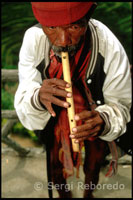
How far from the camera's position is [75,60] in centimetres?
81

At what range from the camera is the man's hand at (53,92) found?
72 centimetres

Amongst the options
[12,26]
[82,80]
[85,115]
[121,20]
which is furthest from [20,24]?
[85,115]

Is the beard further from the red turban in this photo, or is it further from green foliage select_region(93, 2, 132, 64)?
green foliage select_region(93, 2, 132, 64)

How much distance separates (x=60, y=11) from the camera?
654 millimetres

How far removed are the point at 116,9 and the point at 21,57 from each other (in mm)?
612

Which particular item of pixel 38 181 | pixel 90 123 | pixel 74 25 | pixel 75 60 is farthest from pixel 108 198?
pixel 74 25

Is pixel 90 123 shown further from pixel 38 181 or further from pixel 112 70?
pixel 38 181

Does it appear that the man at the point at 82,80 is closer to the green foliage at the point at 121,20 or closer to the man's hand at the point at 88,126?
the man's hand at the point at 88,126

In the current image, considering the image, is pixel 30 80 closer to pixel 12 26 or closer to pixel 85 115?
pixel 85 115

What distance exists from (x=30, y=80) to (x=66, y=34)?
0.20 m

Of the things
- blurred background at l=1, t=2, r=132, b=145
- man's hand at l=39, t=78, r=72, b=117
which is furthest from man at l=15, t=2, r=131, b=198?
blurred background at l=1, t=2, r=132, b=145

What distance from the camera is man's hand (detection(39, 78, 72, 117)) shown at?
0.72 meters

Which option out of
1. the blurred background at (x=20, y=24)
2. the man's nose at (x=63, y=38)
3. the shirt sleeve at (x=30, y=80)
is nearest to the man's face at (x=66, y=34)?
the man's nose at (x=63, y=38)

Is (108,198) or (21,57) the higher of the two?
(21,57)
